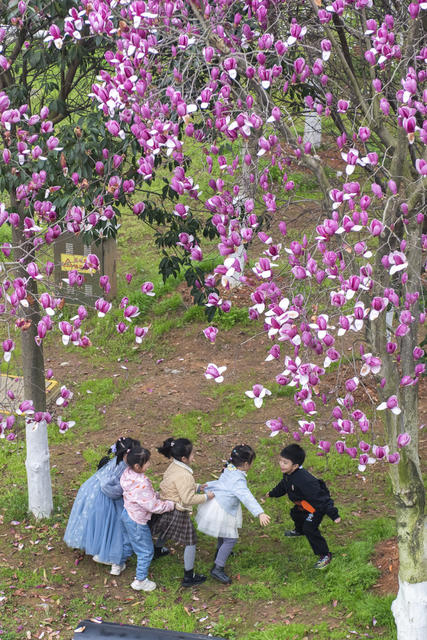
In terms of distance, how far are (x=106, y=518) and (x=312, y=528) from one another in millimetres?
1807

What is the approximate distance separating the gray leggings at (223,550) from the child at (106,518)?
86 cm

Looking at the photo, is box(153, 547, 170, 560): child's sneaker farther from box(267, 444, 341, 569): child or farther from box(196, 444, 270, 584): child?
box(267, 444, 341, 569): child

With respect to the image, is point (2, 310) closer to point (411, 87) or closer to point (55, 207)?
point (55, 207)

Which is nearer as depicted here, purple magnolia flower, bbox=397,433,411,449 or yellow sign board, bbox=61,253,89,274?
purple magnolia flower, bbox=397,433,411,449

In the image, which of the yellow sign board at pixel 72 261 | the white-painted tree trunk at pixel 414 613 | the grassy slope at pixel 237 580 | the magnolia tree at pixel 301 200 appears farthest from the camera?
Answer: the yellow sign board at pixel 72 261

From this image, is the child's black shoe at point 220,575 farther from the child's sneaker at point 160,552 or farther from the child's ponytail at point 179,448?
the child's ponytail at point 179,448

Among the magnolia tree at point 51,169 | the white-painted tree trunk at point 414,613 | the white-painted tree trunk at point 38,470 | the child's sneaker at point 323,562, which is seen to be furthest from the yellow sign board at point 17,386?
the white-painted tree trunk at point 414,613

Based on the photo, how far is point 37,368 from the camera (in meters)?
7.73

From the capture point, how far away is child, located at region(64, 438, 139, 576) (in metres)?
7.09

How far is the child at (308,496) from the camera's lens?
6863 mm

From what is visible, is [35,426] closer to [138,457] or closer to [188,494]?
[138,457]

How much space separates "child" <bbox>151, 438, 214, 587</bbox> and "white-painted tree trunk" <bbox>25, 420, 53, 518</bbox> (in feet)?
4.79

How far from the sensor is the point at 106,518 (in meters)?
7.11

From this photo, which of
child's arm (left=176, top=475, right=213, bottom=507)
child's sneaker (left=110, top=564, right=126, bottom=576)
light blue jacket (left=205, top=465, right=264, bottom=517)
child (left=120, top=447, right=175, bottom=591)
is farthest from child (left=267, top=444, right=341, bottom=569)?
child's sneaker (left=110, top=564, right=126, bottom=576)
